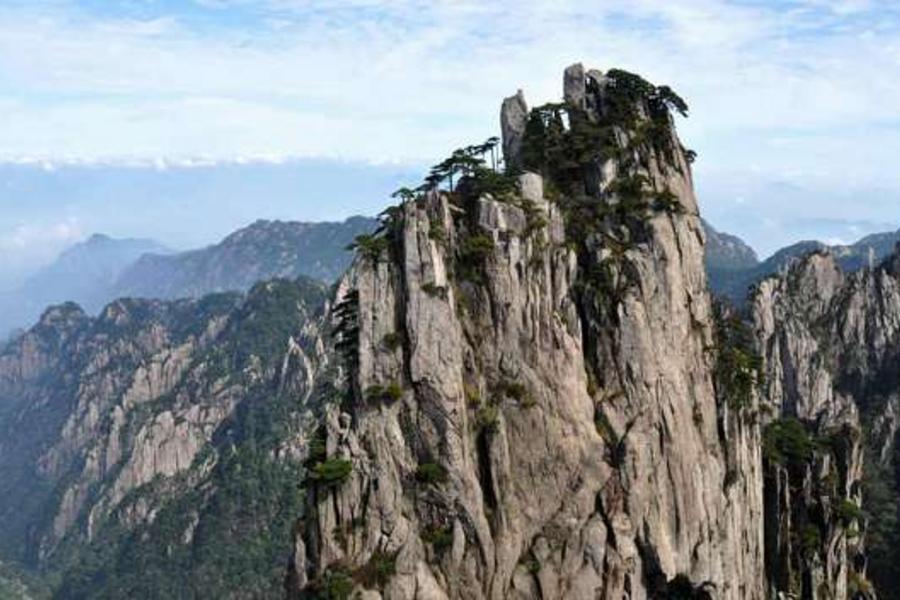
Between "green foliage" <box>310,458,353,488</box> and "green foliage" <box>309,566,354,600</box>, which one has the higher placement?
"green foliage" <box>310,458,353,488</box>

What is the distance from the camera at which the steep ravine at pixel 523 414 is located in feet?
219

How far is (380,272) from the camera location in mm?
69625

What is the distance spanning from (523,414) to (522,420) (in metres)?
0.43

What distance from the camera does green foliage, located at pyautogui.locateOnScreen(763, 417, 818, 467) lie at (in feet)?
300

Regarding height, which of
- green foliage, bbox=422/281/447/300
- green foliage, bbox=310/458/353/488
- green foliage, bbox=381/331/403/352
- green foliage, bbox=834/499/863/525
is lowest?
green foliage, bbox=834/499/863/525

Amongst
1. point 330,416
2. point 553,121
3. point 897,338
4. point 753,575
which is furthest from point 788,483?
point 897,338

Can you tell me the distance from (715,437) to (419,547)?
84.8 feet

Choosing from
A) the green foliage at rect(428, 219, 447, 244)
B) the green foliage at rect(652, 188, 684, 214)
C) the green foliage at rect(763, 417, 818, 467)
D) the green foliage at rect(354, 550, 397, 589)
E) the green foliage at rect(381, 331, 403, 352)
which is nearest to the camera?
the green foliage at rect(354, 550, 397, 589)

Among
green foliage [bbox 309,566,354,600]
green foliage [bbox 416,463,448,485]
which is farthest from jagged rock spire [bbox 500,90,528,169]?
green foliage [bbox 309,566,354,600]

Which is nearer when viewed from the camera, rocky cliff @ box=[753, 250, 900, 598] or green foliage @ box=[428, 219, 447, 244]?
green foliage @ box=[428, 219, 447, 244]

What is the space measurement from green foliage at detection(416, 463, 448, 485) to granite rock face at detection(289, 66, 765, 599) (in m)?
0.15

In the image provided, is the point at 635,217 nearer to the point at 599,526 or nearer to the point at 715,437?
the point at 715,437

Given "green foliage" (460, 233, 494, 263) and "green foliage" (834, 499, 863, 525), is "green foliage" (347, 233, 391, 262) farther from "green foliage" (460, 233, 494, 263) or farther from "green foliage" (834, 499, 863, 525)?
"green foliage" (834, 499, 863, 525)

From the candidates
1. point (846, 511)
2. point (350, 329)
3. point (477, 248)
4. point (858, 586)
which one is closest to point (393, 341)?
point (350, 329)
